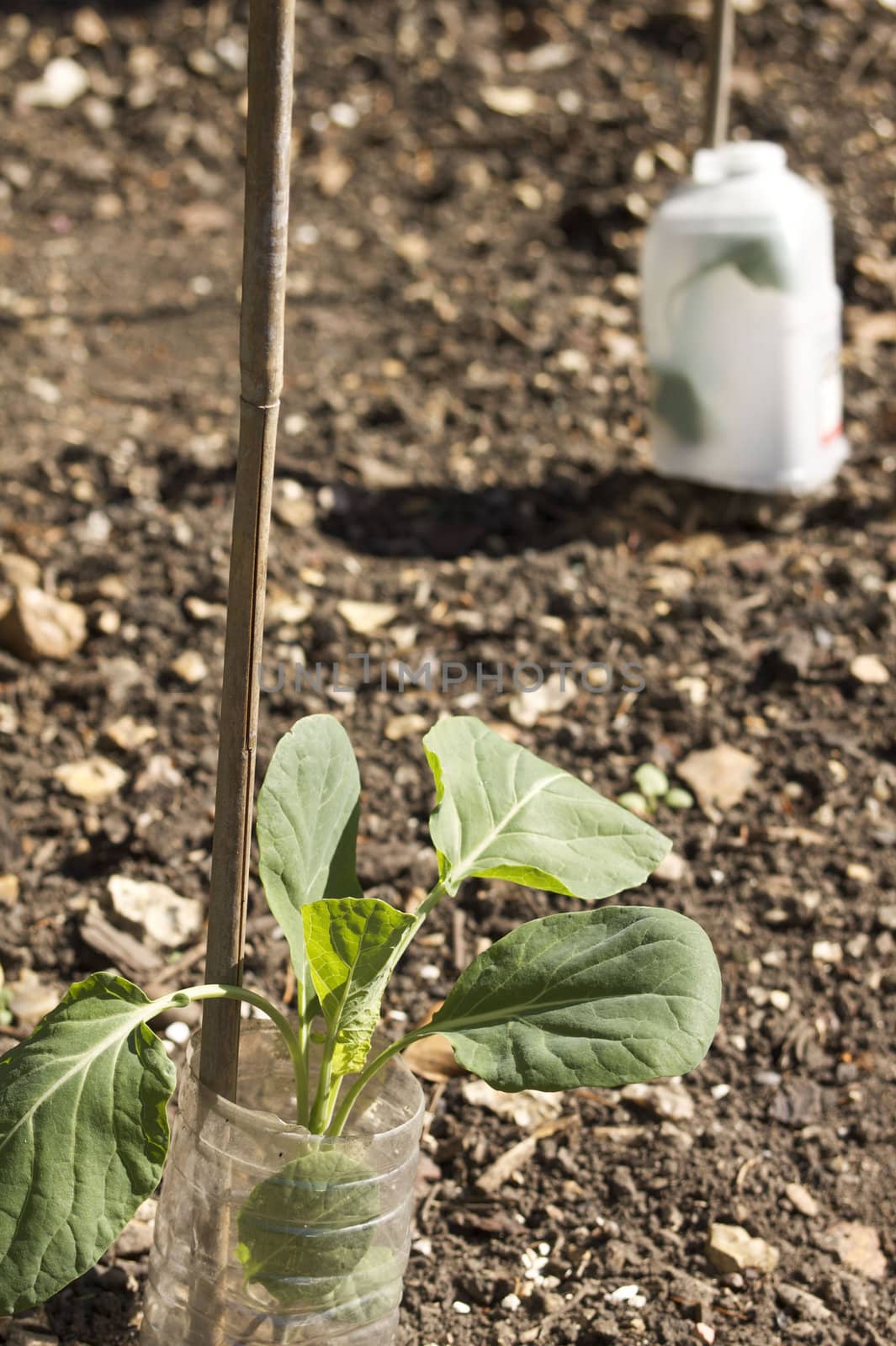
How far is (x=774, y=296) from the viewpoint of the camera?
238 centimetres

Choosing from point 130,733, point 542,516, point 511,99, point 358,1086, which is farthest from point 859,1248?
point 511,99

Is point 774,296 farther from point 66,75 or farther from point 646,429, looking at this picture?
point 66,75

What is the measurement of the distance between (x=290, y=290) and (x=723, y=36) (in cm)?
109

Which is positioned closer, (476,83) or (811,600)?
(811,600)

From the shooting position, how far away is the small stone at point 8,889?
1755 mm

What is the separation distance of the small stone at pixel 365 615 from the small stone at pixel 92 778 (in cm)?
45

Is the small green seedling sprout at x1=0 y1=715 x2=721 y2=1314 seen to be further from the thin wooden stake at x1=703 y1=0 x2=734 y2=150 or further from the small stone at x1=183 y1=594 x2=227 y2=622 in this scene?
the thin wooden stake at x1=703 y1=0 x2=734 y2=150

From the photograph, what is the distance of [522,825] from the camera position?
1244 millimetres

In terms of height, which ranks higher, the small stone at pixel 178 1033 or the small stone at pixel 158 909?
the small stone at pixel 158 909

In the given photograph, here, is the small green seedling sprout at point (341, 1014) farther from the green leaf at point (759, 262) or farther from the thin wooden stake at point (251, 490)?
the green leaf at point (759, 262)

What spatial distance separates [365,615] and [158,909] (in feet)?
2.18

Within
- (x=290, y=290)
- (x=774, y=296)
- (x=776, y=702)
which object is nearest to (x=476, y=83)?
(x=290, y=290)

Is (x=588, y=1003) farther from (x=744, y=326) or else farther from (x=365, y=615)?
(x=744, y=326)

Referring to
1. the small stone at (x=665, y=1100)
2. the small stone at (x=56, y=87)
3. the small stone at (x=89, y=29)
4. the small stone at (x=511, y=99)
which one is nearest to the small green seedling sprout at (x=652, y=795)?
the small stone at (x=665, y=1100)
